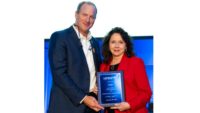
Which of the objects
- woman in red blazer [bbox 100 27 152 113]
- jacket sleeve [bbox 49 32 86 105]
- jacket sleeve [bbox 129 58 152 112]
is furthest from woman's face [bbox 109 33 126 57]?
jacket sleeve [bbox 49 32 86 105]

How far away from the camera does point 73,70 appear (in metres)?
2.46

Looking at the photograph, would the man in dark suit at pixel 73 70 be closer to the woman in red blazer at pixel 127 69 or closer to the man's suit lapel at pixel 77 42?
the man's suit lapel at pixel 77 42

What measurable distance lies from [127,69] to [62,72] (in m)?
0.39

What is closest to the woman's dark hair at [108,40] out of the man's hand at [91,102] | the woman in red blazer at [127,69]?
the woman in red blazer at [127,69]

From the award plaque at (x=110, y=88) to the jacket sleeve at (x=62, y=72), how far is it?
0.14 m

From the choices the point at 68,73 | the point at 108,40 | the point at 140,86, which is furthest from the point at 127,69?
the point at 68,73

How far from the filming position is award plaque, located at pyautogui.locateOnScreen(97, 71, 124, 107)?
2486 mm

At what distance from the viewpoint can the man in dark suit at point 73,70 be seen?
2.43m

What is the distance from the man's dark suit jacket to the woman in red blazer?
0.20 meters

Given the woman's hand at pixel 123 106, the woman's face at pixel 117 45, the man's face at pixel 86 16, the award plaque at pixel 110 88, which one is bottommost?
the woman's hand at pixel 123 106

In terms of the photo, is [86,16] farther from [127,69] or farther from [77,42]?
[127,69]
